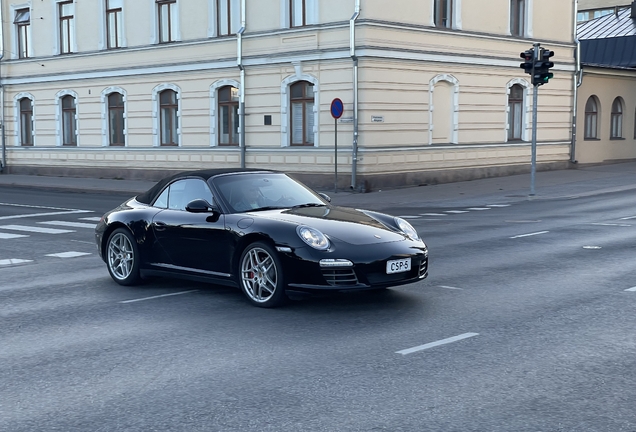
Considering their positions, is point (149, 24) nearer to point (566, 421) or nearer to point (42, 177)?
point (42, 177)

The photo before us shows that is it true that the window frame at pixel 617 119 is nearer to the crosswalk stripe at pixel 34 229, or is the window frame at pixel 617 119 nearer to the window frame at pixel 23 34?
the window frame at pixel 23 34

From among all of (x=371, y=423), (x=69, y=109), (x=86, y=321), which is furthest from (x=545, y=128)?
(x=371, y=423)

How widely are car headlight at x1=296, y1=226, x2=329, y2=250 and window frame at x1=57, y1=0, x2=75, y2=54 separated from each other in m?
29.8

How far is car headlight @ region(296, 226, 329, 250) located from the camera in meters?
8.17

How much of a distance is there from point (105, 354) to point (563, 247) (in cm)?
820

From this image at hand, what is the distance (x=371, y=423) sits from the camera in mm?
4996

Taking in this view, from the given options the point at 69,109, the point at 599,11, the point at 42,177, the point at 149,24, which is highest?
the point at 599,11

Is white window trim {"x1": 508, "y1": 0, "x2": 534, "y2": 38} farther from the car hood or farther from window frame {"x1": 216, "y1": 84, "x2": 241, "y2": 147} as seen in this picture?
the car hood

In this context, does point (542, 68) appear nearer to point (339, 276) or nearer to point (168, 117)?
point (168, 117)

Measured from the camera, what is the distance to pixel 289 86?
2827 centimetres

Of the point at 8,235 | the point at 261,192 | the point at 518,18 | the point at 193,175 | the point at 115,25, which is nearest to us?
the point at 261,192

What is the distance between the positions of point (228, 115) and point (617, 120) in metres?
18.0

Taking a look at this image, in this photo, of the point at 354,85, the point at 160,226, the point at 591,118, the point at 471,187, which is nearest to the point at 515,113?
the point at 591,118

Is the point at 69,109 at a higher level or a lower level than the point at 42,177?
higher
